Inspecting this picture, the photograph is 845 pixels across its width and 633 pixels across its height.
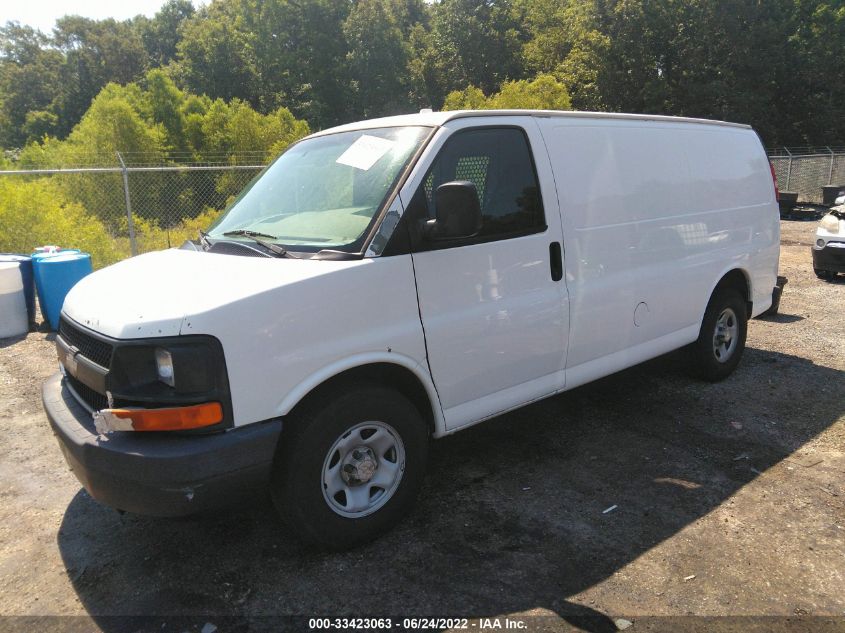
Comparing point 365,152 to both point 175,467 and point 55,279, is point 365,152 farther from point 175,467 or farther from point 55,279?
point 55,279

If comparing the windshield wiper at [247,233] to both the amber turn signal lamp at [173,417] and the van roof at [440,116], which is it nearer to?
the van roof at [440,116]

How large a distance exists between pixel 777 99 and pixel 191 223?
37504 millimetres

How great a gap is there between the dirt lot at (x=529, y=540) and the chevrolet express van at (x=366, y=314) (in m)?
0.35

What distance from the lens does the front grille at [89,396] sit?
9.42 ft

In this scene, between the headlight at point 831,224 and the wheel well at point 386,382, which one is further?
the headlight at point 831,224

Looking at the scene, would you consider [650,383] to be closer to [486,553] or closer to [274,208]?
[486,553]

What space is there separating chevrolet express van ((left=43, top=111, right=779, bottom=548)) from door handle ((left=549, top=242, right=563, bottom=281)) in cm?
1

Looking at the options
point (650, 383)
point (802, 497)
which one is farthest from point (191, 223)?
point (802, 497)

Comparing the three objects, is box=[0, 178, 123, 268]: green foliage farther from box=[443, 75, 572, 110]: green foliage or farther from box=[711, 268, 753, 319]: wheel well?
box=[443, 75, 572, 110]: green foliage

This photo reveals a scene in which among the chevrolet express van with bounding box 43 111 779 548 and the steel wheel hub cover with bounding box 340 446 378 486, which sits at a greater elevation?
the chevrolet express van with bounding box 43 111 779 548

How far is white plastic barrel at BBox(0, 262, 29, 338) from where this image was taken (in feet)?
22.9

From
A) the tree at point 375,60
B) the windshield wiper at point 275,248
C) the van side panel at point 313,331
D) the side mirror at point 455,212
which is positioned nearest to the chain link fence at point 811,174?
the side mirror at point 455,212

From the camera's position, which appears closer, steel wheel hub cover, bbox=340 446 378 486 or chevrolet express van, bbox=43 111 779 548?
chevrolet express van, bbox=43 111 779 548

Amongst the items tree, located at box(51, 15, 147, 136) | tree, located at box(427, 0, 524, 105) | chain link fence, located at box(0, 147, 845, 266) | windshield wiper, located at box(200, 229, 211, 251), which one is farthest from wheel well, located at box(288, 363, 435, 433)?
tree, located at box(51, 15, 147, 136)
